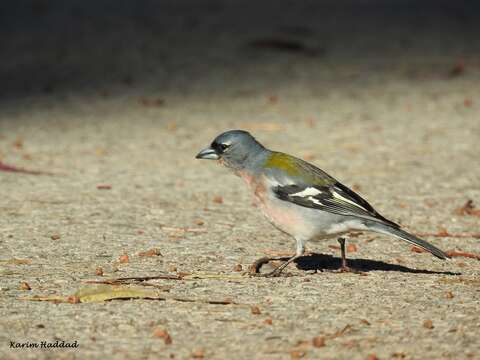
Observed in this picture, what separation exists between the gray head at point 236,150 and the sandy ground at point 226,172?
21.1 inches

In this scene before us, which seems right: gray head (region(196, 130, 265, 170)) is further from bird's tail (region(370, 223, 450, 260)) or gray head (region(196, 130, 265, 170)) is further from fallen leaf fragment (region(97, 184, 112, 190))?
fallen leaf fragment (region(97, 184, 112, 190))

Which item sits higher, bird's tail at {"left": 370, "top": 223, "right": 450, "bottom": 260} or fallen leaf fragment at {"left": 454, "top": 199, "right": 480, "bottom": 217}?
fallen leaf fragment at {"left": 454, "top": 199, "right": 480, "bottom": 217}

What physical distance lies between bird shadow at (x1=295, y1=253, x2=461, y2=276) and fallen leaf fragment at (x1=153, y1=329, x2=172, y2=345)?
1604 millimetres

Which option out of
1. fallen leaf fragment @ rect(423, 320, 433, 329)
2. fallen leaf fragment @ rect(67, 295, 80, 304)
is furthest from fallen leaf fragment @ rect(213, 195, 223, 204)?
fallen leaf fragment @ rect(423, 320, 433, 329)

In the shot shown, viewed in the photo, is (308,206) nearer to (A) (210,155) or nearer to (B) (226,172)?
(A) (210,155)

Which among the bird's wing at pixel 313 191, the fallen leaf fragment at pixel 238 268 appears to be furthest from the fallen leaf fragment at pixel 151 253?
the bird's wing at pixel 313 191

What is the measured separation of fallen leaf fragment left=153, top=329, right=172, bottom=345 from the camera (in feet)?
14.7

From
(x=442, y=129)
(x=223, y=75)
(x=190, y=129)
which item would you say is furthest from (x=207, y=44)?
(x=442, y=129)

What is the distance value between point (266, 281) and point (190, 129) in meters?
4.32

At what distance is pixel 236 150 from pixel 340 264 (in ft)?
2.96

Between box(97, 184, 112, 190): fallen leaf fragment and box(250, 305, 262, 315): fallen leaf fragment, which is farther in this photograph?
box(97, 184, 112, 190): fallen leaf fragment

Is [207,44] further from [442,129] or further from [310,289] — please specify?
[310,289]

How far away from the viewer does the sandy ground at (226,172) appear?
4.75 m

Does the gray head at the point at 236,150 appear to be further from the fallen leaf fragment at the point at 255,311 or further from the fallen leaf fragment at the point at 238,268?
the fallen leaf fragment at the point at 255,311
